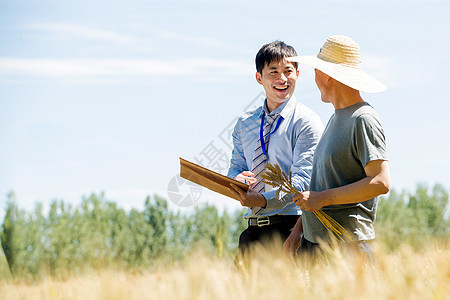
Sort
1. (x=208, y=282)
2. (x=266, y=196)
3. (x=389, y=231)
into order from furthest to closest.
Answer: (x=266, y=196) < (x=389, y=231) < (x=208, y=282)

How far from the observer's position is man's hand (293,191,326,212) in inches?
124

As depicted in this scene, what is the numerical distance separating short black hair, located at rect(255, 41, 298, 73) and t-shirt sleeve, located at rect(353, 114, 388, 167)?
5.41 feet

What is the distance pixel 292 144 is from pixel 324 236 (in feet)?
3.65

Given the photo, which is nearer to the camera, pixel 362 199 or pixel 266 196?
pixel 362 199

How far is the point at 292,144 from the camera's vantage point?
433 centimetres

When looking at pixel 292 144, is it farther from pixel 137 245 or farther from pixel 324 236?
pixel 137 245

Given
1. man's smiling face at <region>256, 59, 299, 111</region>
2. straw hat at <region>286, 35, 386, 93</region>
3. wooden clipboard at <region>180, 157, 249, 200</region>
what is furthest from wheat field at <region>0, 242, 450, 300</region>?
man's smiling face at <region>256, 59, 299, 111</region>

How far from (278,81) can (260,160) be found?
2.30 ft

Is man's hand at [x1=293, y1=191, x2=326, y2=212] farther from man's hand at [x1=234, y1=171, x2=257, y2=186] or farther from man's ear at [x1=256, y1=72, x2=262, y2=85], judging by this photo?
man's ear at [x1=256, y1=72, x2=262, y2=85]

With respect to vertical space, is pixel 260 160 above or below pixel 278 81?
below

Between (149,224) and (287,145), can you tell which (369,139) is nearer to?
(287,145)

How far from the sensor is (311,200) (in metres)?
3.18

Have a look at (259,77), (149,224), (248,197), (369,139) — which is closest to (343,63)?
(369,139)

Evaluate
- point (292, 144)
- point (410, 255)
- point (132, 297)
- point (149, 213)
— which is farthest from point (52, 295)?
point (149, 213)
